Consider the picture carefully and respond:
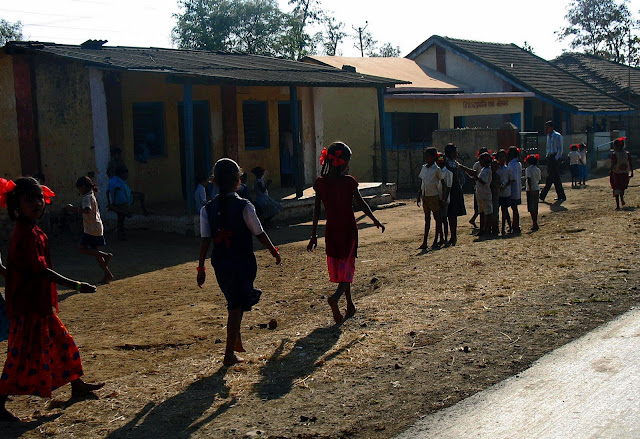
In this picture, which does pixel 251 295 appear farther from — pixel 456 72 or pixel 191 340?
pixel 456 72

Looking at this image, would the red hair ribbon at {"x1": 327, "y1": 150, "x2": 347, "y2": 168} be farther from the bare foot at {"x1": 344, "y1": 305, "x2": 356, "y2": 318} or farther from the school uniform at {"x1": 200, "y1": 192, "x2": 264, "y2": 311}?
the school uniform at {"x1": 200, "y1": 192, "x2": 264, "y2": 311}

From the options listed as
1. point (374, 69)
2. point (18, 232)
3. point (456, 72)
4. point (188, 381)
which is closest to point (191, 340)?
point (188, 381)

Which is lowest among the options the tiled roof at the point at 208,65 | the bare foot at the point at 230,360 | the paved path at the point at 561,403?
the paved path at the point at 561,403

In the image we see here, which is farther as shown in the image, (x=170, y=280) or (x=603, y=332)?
(x=170, y=280)

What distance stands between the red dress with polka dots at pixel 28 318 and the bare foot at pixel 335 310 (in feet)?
8.84

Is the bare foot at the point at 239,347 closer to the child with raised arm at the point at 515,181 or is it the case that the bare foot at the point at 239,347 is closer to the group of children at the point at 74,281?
the group of children at the point at 74,281

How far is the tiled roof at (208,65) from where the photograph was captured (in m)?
14.3

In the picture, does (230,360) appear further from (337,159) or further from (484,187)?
(484,187)

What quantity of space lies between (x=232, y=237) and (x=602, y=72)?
37102mm

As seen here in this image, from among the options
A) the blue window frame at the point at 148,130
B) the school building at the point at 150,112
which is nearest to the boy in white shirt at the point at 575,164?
the school building at the point at 150,112

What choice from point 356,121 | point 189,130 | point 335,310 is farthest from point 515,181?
point 356,121

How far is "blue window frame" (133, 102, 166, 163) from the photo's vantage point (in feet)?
55.3

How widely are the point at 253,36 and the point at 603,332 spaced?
3953cm

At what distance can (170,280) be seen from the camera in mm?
10773
